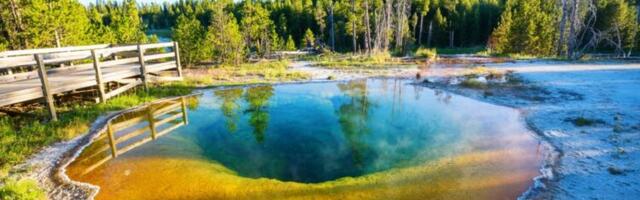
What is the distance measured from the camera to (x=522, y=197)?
448cm

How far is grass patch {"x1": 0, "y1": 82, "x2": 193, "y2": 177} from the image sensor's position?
6059mm

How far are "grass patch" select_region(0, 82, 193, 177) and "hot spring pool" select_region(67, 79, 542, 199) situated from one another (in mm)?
671

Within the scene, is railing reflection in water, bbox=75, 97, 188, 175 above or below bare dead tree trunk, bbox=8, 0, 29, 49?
below

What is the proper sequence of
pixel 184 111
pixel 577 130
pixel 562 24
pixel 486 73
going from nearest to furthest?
pixel 577 130, pixel 184 111, pixel 486 73, pixel 562 24

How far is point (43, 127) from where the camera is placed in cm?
715

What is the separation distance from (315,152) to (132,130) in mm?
4231

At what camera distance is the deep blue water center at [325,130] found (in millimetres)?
5977

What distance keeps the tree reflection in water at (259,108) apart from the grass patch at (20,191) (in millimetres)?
3521

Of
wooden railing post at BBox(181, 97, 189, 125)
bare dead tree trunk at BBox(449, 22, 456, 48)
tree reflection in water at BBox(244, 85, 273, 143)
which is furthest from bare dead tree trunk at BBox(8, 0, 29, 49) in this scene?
bare dead tree trunk at BBox(449, 22, 456, 48)

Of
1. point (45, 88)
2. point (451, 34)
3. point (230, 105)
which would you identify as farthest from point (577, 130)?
point (451, 34)

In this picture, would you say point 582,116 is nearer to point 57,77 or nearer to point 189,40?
point 57,77

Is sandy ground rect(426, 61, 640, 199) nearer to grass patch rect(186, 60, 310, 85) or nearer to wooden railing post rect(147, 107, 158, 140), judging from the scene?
grass patch rect(186, 60, 310, 85)

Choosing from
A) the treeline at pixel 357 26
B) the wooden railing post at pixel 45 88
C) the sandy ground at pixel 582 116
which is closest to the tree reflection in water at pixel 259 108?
the wooden railing post at pixel 45 88

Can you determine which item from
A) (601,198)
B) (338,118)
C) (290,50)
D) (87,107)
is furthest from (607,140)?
(290,50)
